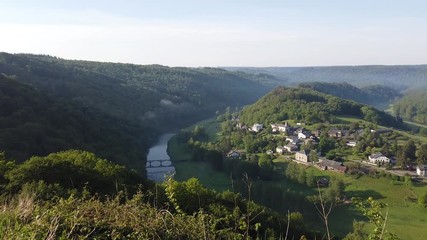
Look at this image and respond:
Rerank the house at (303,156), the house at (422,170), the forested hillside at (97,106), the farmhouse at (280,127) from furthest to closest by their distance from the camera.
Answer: the farmhouse at (280,127) → the house at (303,156) → the house at (422,170) → the forested hillside at (97,106)

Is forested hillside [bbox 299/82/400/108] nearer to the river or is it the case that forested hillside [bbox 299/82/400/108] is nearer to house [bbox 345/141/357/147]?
house [bbox 345/141/357/147]

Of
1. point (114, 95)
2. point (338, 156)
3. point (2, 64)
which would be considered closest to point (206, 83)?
point (114, 95)

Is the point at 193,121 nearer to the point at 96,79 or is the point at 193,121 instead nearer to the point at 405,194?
the point at 96,79

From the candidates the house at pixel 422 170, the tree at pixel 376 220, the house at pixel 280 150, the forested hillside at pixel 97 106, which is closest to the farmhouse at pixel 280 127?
the house at pixel 280 150

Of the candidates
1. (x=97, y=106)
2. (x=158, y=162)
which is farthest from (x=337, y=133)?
(x=97, y=106)

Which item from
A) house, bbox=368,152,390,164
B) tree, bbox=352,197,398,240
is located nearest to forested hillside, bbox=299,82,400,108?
house, bbox=368,152,390,164

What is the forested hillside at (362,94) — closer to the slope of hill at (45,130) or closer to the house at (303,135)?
the house at (303,135)
